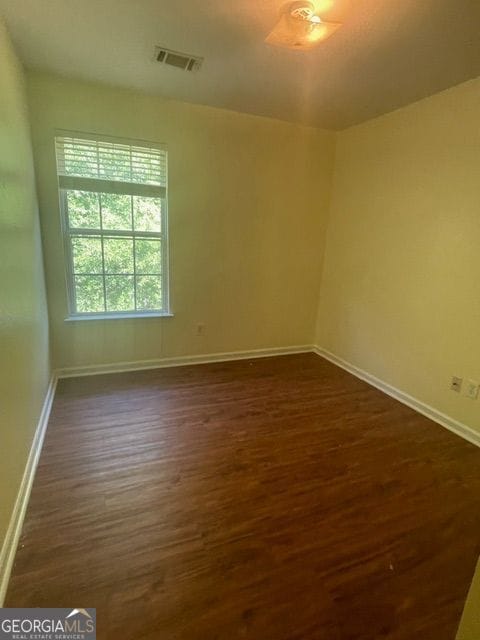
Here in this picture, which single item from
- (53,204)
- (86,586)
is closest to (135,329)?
(53,204)

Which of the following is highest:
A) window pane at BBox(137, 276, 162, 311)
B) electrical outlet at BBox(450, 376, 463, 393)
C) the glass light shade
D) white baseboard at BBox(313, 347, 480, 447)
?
the glass light shade

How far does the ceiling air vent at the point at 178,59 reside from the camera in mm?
2119

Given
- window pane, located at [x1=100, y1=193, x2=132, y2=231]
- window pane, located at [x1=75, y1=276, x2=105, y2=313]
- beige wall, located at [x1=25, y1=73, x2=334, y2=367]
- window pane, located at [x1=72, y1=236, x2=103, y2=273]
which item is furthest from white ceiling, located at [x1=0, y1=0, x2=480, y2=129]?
window pane, located at [x1=75, y1=276, x2=105, y2=313]

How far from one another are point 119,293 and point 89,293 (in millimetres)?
264

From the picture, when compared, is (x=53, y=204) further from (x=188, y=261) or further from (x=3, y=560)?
(x=3, y=560)

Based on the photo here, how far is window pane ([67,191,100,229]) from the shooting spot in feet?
9.29

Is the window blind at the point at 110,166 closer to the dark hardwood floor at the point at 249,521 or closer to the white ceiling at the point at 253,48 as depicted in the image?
the white ceiling at the point at 253,48

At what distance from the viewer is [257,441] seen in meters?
2.27

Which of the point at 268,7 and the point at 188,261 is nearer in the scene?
the point at 268,7

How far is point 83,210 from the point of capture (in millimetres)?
2877

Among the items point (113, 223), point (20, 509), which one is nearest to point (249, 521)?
point (20, 509)

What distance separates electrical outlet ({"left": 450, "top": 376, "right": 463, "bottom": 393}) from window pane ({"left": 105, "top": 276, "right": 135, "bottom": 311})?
289cm

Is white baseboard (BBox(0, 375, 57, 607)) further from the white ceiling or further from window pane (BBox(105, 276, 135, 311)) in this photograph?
the white ceiling

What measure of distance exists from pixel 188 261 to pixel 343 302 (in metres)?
1.76
